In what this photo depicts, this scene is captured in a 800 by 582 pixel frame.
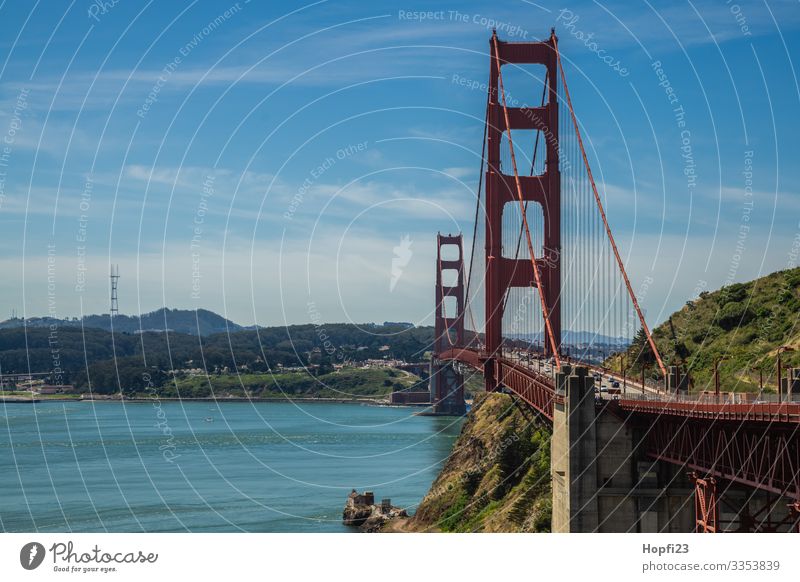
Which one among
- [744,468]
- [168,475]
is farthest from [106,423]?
[744,468]

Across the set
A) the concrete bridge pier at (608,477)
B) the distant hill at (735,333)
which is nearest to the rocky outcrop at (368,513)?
the distant hill at (735,333)

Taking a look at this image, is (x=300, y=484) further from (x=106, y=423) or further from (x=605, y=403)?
(x=106, y=423)

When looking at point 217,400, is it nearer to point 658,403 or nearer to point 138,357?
point 138,357

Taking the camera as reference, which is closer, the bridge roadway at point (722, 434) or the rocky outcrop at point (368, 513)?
the bridge roadway at point (722, 434)

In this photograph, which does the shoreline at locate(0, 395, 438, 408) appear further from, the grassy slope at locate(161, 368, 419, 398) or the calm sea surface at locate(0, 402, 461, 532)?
the calm sea surface at locate(0, 402, 461, 532)

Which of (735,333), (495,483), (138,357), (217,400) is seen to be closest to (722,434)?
(495,483)

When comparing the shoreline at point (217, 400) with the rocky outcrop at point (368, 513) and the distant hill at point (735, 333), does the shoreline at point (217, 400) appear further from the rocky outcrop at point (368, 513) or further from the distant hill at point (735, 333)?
the rocky outcrop at point (368, 513)

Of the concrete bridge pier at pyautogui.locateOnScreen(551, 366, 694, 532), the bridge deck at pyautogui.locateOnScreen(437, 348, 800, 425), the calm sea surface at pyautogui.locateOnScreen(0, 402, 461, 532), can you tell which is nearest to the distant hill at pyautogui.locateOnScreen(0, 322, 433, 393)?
the calm sea surface at pyautogui.locateOnScreen(0, 402, 461, 532)
